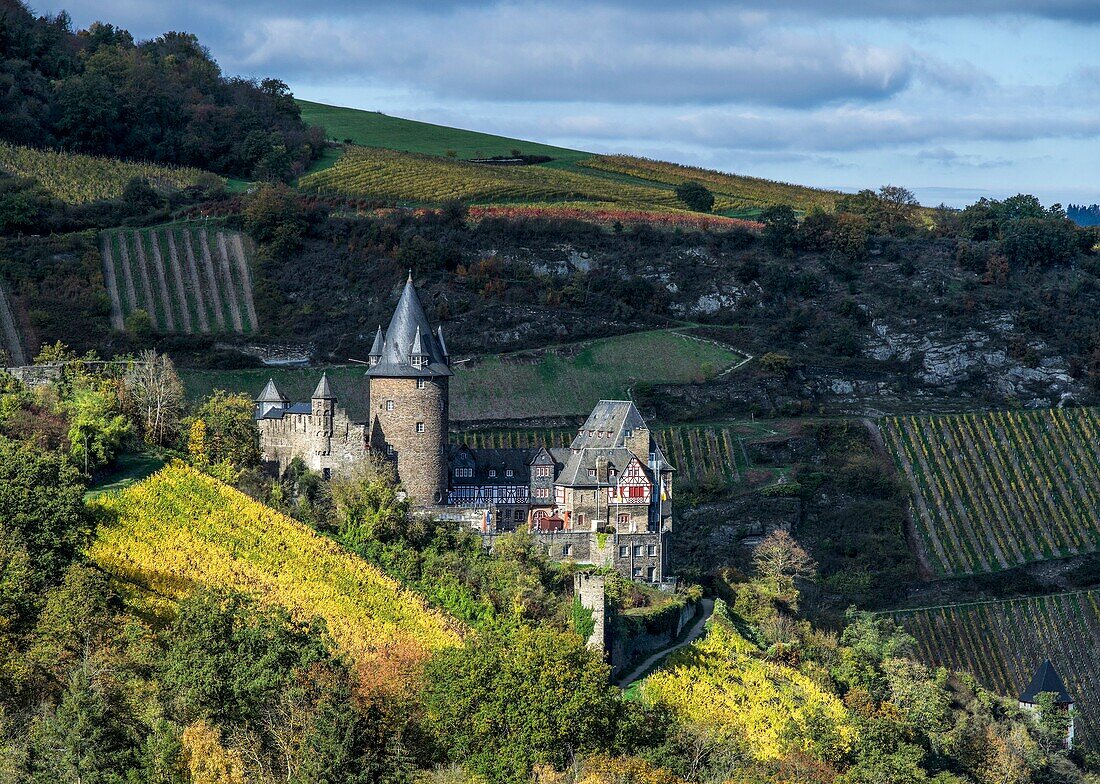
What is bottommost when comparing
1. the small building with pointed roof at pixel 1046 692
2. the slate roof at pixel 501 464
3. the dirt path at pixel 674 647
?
the small building with pointed roof at pixel 1046 692

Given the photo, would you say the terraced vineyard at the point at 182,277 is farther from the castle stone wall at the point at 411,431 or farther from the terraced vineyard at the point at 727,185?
the terraced vineyard at the point at 727,185

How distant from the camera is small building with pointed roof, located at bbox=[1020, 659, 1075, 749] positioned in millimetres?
75938

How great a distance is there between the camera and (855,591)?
8506 centimetres

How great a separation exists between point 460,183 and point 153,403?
2666 inches

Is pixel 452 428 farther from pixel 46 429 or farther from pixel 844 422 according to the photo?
pixel 46 429

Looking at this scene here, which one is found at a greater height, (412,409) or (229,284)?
(229,284)

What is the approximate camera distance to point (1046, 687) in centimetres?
7712

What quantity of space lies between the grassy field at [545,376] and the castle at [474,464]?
21121 millimetres

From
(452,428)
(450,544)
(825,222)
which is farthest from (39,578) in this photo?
(825,222)

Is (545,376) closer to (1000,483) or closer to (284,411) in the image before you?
(1000,483)

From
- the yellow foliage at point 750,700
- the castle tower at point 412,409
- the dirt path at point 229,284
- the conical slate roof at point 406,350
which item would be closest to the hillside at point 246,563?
the castle tower at point 412,409

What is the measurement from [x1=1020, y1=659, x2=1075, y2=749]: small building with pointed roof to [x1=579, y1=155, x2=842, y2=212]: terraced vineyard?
239 ft

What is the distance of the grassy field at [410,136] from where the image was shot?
15200 cm

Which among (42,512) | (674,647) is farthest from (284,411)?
(674,647)
